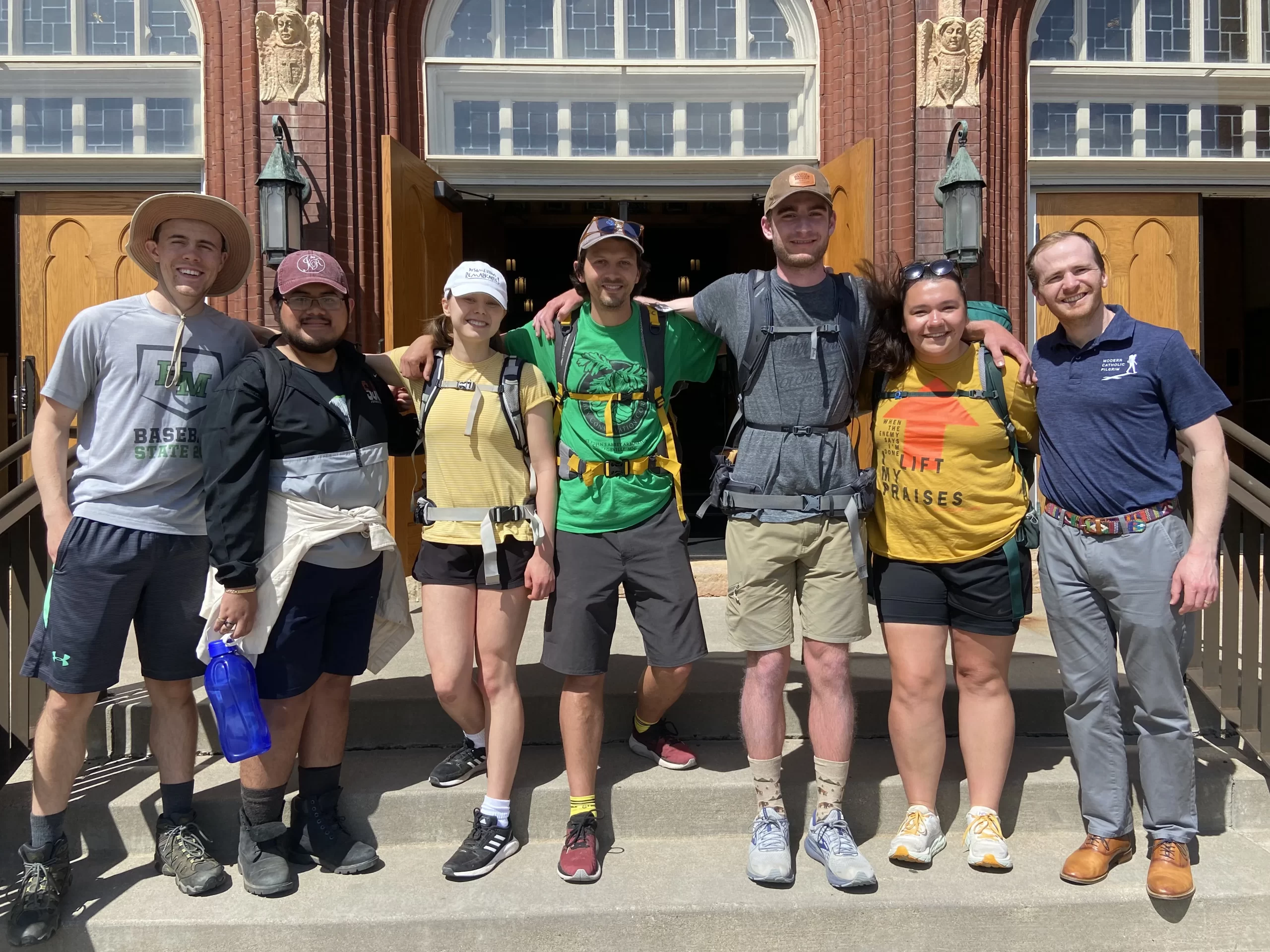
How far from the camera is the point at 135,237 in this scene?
9.80ft

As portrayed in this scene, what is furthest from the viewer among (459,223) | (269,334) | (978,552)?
(459,223)

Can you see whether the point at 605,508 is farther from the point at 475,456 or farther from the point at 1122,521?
the point at 1122,521

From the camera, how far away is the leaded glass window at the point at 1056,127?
6.49 meters

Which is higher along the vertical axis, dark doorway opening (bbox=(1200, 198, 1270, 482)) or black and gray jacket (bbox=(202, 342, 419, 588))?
dark doorway opening (bbox=(1200, 198, 1270, 482))

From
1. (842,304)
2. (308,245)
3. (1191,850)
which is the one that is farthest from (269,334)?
(1191,850)

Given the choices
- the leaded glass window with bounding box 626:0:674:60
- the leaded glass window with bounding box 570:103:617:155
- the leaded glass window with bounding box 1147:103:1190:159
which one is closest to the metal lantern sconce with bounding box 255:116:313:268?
the leaded glass window with bounding box 570:103:617:155

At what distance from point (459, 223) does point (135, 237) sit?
3.93 metres

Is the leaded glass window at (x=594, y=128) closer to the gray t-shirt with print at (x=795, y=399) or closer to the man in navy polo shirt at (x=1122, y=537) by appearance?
the gray t-shirt with print at (x=795, y=399)

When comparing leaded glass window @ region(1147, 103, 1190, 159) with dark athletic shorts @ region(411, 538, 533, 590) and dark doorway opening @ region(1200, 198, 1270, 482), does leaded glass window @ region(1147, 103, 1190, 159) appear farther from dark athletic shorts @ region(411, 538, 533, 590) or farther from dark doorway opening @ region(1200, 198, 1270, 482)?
dark athletic shorts @ region(411, 538, 533, 590)

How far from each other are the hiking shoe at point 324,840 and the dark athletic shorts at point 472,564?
2.71 ft

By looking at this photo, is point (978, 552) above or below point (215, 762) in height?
above

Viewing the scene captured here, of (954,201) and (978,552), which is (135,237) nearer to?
(978,552)

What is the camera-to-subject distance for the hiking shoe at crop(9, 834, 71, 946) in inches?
109

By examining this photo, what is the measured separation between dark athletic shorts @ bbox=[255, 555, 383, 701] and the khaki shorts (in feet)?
4.01
